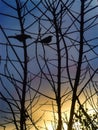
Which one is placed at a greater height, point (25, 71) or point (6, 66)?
point (6, 66)

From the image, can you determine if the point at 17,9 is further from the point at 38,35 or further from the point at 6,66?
the point at 6,66

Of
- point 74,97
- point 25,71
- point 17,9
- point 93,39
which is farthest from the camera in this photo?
point 93,39

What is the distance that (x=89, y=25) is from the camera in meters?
3.28

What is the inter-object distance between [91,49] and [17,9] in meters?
0.84

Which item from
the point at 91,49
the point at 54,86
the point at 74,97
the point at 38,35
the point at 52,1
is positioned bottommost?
the point at 74,97

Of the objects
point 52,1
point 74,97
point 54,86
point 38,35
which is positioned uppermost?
point 52,1

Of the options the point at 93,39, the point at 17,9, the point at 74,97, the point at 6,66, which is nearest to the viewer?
the point at 74,97

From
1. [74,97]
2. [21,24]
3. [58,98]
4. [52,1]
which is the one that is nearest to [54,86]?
[58,98]

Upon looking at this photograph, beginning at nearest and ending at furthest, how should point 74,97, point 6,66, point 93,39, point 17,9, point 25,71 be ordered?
1. point 74,97
2. point 25,71
3. point 17,9
4. point 93,39
5. point 6,66

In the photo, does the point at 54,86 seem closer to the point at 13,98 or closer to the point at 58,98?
the point at 58,98

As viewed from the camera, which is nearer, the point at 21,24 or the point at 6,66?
the point at 21,24

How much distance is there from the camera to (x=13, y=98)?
11.0ft

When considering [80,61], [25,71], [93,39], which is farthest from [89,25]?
[25,71]

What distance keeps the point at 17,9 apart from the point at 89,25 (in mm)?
796
